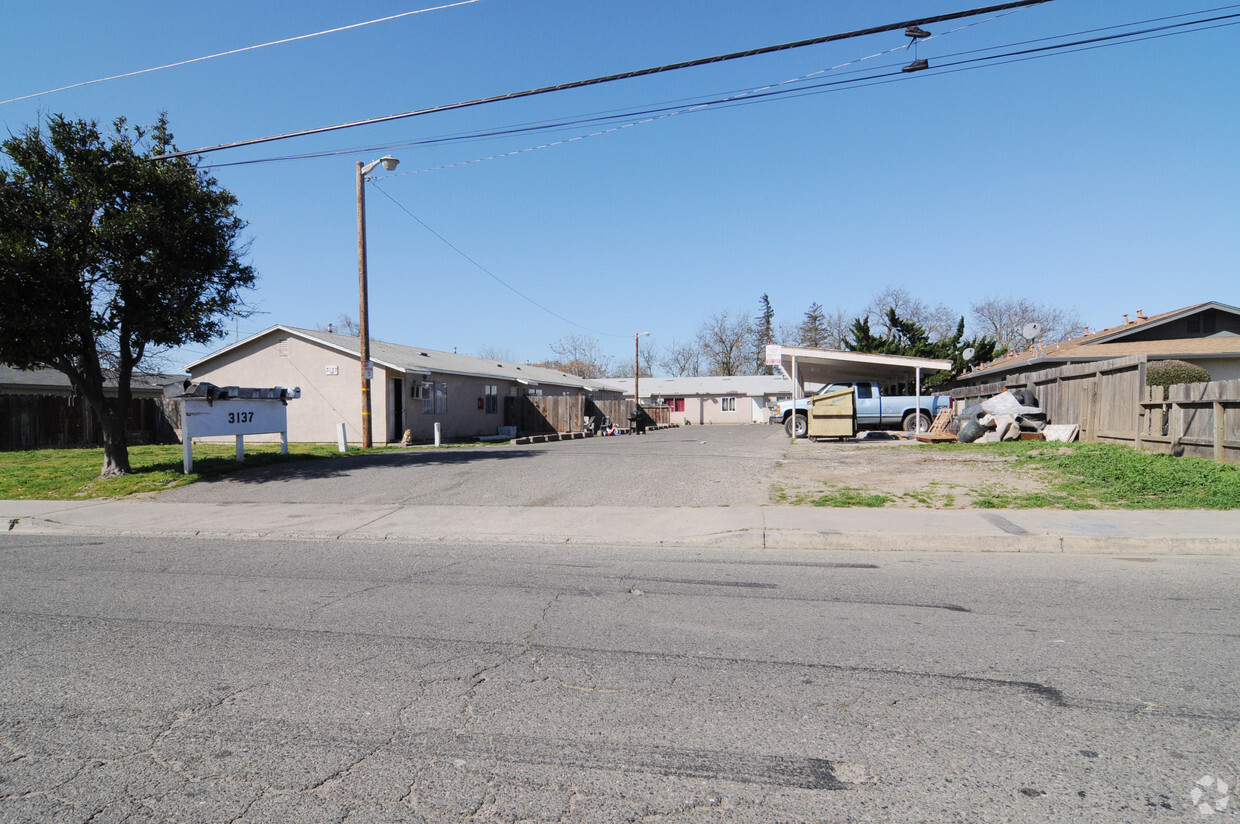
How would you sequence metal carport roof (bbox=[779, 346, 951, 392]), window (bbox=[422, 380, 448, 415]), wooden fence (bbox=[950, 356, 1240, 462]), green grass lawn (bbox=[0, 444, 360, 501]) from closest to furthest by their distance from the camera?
wooden fence (bbox=[950, 356, 1240, 462]) → green grass lawn (bbox=[0, 444, 360, 501]) → metal carport roof (bbox=[779, 346, 951, 392]) → window (bbox=[422, 380, 448, 415])

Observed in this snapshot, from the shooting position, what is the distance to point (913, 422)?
84.0ft

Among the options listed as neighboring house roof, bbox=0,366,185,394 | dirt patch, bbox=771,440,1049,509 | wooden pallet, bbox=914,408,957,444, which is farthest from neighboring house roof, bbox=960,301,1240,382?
neighboring house roof, bbox=0,366,185,394

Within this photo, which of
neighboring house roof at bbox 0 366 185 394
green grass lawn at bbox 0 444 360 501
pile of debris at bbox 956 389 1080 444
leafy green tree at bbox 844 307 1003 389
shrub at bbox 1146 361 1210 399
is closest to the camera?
green grass lawn at bbox 0 444 360 501

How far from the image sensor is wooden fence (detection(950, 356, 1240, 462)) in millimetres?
12266

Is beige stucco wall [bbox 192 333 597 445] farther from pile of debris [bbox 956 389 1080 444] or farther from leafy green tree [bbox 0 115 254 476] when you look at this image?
pile of debris [bbox 956 389 1080 444]

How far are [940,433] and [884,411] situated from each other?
498 centimetres

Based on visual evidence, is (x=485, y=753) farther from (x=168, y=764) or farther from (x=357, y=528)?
(x=357, y=528)

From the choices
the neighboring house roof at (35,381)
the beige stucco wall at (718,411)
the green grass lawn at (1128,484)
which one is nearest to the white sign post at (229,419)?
the neighboring house roof at (35,381)

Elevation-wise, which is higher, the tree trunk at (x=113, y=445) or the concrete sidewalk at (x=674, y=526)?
the tree trunk at (x=113, y=445)

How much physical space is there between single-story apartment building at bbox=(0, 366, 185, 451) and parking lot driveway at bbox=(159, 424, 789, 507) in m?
11.6

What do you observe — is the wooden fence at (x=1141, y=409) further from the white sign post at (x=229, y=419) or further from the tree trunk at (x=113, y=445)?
the tree trunk at (x=113, y=445)

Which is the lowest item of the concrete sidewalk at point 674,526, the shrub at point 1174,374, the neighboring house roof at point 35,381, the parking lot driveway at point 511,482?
the concrete sidewalk at point 674,526

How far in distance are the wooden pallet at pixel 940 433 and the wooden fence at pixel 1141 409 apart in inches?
101

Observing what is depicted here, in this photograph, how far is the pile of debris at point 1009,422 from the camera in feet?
60.6
